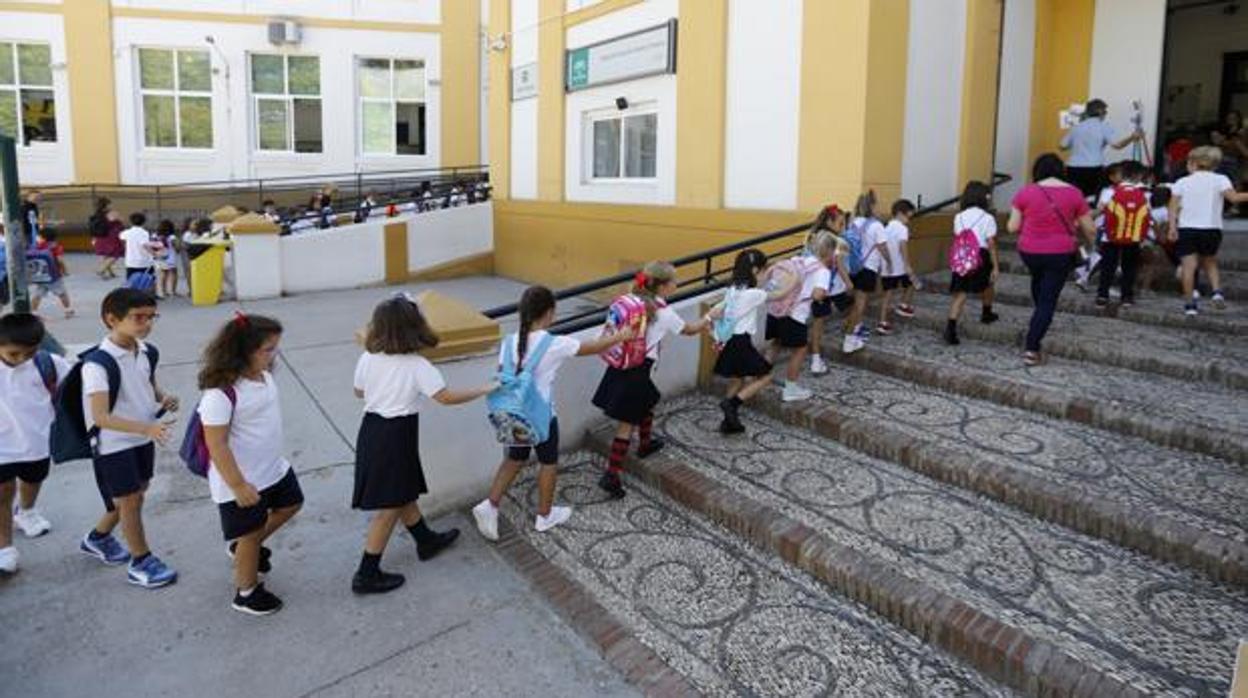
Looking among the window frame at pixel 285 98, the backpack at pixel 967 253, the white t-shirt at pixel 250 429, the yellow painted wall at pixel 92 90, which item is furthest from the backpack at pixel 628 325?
the yellow painted wall at pixel 92 90

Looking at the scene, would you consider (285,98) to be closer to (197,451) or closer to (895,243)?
(895,243)

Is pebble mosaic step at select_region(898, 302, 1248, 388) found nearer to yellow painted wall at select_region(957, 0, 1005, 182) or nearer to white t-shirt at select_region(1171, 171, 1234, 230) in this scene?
white t-shirt at select_region(1171, 171, 1234, 230)

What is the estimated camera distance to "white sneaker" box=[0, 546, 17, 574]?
4195 mm

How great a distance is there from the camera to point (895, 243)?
6879mm

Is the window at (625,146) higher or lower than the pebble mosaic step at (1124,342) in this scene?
higher

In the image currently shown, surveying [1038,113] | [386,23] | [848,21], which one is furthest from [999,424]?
[386,23]

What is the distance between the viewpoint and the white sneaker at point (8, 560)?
165 inches

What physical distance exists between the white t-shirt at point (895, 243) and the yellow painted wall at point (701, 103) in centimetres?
305

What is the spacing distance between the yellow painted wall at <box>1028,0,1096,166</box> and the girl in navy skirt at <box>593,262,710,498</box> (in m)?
6.78

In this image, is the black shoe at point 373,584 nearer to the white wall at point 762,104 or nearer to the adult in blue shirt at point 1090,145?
the white wall at point 762,104

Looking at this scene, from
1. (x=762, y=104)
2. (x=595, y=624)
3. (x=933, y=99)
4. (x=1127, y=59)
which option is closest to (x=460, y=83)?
(x=762, y=104)

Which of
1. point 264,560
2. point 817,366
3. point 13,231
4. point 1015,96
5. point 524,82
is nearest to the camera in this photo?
point 264,560

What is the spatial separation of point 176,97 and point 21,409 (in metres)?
18.7

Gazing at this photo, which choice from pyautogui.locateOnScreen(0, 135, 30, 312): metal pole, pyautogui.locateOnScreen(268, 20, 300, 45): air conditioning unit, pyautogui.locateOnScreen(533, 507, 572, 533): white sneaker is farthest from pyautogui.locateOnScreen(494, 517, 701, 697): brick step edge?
pyautogui.locateOnScreen(268, 20, 300, 45): air conditioning unit
